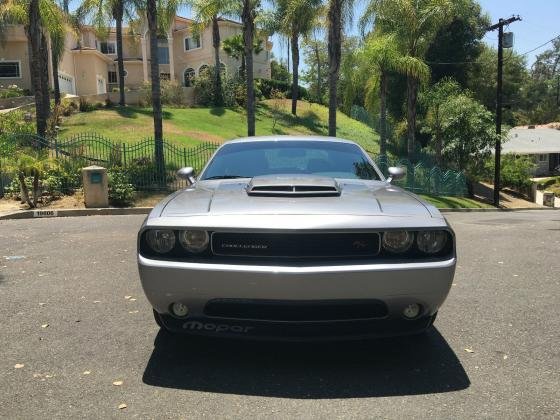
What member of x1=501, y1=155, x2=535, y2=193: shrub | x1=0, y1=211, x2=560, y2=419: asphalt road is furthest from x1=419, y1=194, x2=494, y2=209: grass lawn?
x1=0, y1=211, x2=560, y2=419: asphalt road

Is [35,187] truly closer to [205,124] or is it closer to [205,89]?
[205,124]

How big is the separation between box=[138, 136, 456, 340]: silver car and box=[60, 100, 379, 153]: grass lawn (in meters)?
20.9

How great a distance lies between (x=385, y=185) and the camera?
447 cm

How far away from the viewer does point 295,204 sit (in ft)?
11.3

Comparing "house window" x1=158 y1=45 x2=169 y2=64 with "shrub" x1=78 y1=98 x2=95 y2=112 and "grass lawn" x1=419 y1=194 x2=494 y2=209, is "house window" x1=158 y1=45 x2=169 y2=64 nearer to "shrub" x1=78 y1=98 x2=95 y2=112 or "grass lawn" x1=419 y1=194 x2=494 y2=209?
"shrub" x1=78 y1=98 x2=95 y2=112

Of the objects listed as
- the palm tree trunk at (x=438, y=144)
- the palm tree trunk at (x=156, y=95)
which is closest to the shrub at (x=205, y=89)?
the palm tree trunk at (x=438, y=144)

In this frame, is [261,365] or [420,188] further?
[420,188]

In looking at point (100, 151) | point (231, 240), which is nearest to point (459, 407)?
point (231, 240)

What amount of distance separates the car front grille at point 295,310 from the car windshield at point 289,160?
5.33 ft

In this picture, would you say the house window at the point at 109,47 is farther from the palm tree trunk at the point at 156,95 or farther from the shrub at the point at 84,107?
the palm tree trunk at the point at 156,95

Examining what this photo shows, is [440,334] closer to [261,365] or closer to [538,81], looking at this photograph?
[261,365]

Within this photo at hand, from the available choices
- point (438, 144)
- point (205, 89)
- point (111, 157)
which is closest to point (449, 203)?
point (438, 144)

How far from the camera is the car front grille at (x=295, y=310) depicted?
3.20 meters

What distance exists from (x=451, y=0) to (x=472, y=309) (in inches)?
883
